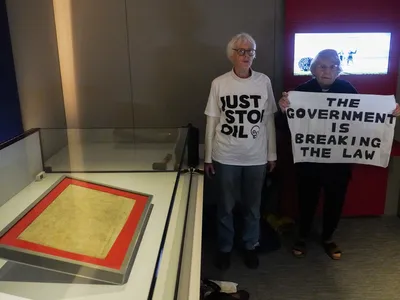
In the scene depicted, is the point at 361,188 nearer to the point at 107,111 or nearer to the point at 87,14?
the point at 107,111

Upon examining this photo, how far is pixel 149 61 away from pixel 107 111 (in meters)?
0.56

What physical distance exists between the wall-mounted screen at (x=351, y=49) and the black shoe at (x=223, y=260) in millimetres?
1552

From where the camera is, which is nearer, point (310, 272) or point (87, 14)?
point (310, 272)

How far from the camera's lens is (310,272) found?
280cm

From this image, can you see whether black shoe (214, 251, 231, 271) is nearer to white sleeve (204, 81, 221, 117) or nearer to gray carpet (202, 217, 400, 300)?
gray carpet (202, 217, 400, 300)

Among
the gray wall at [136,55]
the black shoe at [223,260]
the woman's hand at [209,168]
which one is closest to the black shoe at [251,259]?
the black shoe at [223,260]

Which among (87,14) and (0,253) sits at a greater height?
(87,14)

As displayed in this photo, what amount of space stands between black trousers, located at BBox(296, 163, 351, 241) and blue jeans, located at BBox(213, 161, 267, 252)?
0.35 meters

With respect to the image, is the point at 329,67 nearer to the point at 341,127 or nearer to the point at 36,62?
the point at 341,127

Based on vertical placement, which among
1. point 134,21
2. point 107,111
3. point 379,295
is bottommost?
point 379,295

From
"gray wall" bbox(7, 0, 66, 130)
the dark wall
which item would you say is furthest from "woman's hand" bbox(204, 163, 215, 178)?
the dark wall

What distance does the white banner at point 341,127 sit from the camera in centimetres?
281

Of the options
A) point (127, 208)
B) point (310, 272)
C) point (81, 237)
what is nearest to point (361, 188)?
point (310, 272)

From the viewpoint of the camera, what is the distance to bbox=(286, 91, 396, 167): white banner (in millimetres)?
2807
